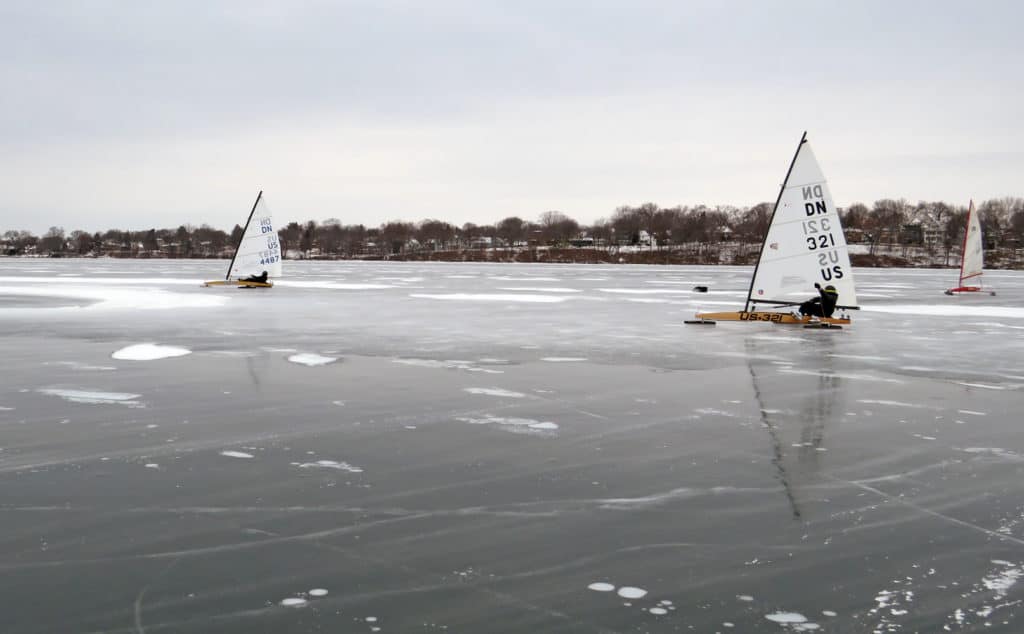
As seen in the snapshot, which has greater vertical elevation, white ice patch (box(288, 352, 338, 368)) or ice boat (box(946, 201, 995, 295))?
ice boat (box(946, 201, 995, 295))

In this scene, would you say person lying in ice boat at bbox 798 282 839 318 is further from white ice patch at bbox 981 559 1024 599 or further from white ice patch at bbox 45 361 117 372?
white ice patch at bbox 981 559 1024 599

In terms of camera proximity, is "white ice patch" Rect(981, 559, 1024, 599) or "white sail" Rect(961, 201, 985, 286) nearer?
"white ice patch" Rect(981, 559, 1024, 599)

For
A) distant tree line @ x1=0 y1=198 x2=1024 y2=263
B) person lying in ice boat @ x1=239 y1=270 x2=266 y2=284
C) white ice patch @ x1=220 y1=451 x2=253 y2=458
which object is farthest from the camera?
distant tree line @ x1=0 y1=198 x2=1024 y2=263

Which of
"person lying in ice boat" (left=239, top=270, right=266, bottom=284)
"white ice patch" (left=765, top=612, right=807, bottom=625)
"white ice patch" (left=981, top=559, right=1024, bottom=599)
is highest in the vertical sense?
"person lying in ice boat" (left=239, top=270, right=266, bottom=284)

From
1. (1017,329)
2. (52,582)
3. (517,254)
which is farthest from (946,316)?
(517,254)

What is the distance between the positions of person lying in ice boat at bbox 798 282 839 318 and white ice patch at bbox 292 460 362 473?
15040 millimetres

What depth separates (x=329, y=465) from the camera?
6.43 meters

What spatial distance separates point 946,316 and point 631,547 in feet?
68.3

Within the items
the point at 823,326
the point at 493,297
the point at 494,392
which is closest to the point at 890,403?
the point at 494,392

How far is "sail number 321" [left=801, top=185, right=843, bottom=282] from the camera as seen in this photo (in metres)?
18.7

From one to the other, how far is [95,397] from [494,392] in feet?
14.0

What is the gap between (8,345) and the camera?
14.3 metres

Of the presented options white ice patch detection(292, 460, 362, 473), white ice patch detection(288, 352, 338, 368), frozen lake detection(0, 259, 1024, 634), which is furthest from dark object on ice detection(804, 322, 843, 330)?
white ice patch detection(292, 460, 362, 473)

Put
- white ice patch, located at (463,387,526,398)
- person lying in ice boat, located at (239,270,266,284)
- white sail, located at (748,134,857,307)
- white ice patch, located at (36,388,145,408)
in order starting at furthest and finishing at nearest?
person lying in ice boat, located at (239,270,266,284) → white sail, located at (748,134,857,307) → white ice patch, located at (463,387,526,398) → white ice patch, located at (36,388,145,408)
